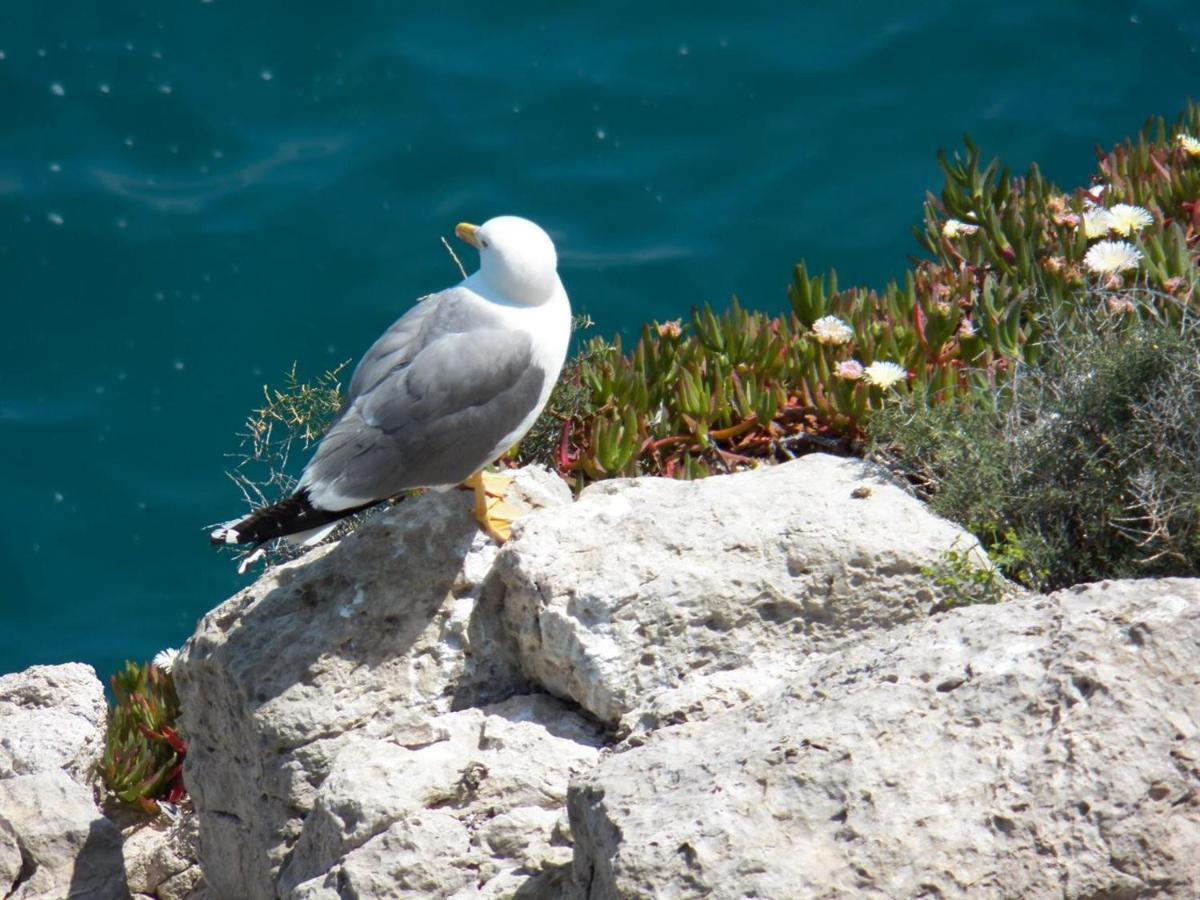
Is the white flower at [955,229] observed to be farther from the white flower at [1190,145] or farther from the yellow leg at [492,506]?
the yellow leg at [492,506]

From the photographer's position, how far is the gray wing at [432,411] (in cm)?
383

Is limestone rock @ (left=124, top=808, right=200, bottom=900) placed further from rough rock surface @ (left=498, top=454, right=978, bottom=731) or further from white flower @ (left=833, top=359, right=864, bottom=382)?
white flower @ (left=833, top=359, right=864, bottom=382)

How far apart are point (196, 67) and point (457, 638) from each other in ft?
19.9

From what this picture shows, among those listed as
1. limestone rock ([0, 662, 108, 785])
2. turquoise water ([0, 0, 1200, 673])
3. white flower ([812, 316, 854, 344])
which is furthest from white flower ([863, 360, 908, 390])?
turquoise water ([0, 0, 1200, 673])

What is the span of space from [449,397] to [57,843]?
1752mm

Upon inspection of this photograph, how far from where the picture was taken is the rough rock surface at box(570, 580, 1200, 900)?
98.3 inches

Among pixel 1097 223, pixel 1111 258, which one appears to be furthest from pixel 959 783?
pixel 1097 223

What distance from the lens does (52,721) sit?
4949 mm

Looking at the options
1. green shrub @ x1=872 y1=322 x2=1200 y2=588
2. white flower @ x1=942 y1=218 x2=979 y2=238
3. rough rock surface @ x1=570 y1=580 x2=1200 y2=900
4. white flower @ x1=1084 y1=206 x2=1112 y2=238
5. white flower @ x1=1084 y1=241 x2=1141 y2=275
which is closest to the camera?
rough rock surface @ x1=570 y1=580 x2=1200 y2=900

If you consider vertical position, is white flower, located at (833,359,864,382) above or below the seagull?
above

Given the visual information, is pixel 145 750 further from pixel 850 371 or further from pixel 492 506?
pixel 850 371

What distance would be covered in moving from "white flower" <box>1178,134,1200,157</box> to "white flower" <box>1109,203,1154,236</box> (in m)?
0.70

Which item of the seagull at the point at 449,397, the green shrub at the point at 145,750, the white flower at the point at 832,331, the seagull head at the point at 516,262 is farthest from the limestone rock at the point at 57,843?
the white flower at the point at 832,331

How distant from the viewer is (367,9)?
923cm
